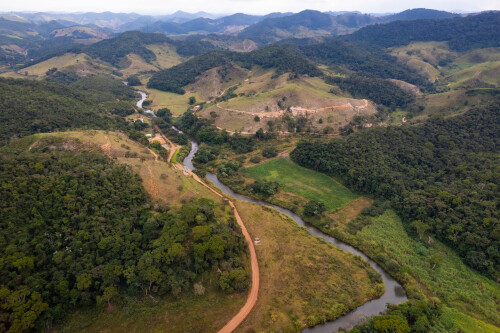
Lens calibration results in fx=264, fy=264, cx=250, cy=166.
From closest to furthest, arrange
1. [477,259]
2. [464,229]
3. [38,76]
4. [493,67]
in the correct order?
[477,259]
[464,229]
[493,67]
[38,76]

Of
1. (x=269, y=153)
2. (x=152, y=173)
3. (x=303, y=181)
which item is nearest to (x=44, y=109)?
(x=152, y=173)

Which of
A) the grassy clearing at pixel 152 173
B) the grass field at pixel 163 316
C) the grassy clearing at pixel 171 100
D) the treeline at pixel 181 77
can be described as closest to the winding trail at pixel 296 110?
the grassy clearing at pixel 171 100

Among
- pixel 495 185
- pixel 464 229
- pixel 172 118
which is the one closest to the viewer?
pixel 464 229

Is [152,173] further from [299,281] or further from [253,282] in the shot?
[299,281]

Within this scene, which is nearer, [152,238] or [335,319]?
[335,319]

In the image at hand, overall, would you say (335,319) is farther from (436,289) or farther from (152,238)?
(152,238)

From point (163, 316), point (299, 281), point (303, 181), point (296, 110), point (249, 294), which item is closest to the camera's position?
point (163, 316)

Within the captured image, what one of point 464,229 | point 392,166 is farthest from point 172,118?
point 464,229
